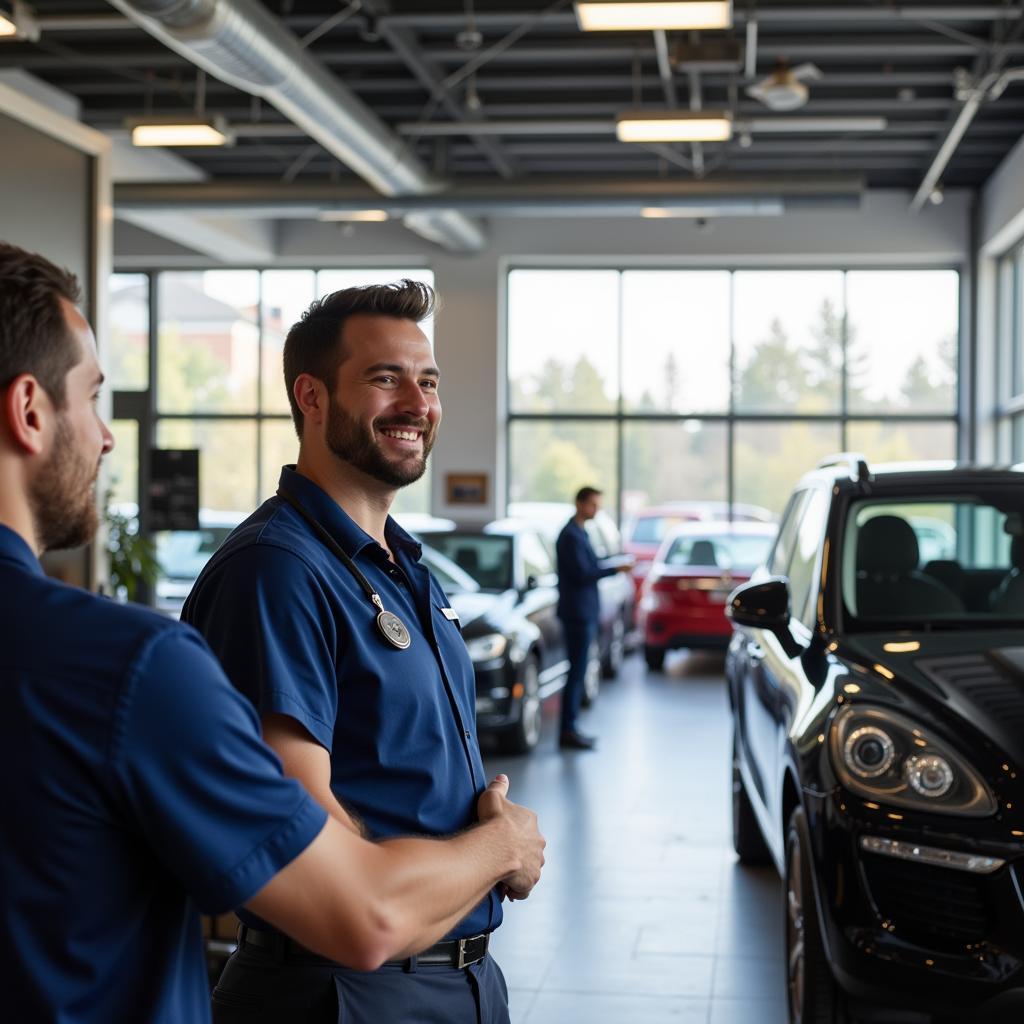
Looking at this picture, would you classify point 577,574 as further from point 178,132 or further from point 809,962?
point 809,962

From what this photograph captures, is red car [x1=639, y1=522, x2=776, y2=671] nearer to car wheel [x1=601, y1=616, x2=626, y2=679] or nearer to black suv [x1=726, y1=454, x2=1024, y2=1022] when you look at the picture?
car wheel [x1=601, y1=616, x2=626, y2=679]

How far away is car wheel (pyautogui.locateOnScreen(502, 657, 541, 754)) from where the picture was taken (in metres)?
8.98

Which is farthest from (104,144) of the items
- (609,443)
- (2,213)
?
(609,443)

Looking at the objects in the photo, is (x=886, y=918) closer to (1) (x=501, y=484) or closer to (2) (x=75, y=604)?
(2) (x=75, y=604)

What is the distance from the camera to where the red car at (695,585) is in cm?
1340

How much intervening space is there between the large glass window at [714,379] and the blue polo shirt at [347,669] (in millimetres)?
16102

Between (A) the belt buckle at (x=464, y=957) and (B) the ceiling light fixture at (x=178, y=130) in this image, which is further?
(B) the ceiling light fixture at (x=178, y=130)

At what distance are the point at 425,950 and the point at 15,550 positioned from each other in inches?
37.8

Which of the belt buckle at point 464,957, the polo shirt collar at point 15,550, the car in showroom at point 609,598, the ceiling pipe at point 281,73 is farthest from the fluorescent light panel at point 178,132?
the polo shirt collar at point 15,550

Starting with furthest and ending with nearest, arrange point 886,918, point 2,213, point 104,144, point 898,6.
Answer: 1. point 898,6
2. point 104,144
3. point 2,213
4. point 886,918

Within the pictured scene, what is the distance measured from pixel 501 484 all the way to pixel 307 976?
16.0 m

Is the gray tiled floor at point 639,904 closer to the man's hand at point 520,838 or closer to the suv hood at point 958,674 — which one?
the suv hood at point 958,674

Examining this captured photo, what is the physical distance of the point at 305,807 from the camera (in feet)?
4.31

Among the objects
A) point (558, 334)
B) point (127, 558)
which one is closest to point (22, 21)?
point (127, 558)
